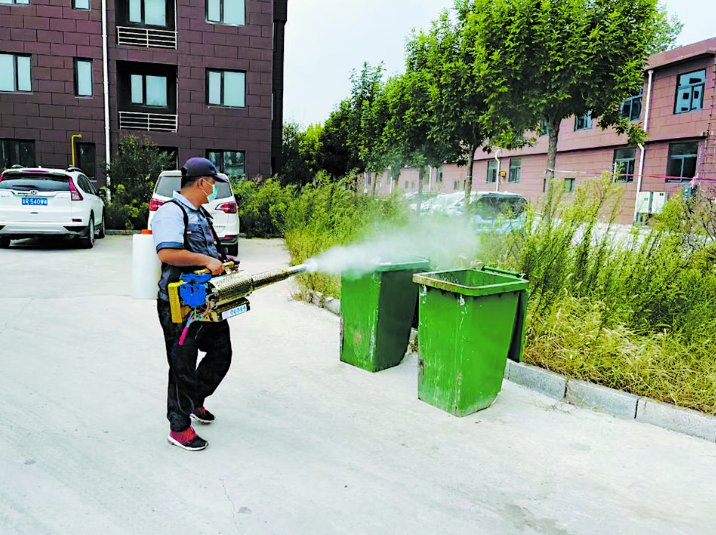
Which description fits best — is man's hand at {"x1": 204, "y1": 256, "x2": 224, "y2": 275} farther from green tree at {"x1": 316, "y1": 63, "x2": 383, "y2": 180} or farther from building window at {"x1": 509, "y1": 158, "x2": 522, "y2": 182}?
building window at {"x1": 509, "y1": 158, "x2": 522, "y2": 182}

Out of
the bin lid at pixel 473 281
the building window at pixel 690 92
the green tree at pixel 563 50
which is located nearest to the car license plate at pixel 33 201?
the bin lid at pixel 473 281

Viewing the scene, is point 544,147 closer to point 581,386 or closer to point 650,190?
point 650,190

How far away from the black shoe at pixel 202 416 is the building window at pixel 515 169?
36946 mm

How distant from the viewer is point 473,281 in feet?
15.4

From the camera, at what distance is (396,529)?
268 centimetres

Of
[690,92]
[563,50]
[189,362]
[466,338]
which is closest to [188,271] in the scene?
[189,362]

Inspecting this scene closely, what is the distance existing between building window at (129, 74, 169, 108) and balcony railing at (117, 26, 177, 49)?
1296 millimetres

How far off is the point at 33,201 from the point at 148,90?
1230cm

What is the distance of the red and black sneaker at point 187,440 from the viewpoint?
3383 millimetres

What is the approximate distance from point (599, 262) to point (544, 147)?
31.5 meters

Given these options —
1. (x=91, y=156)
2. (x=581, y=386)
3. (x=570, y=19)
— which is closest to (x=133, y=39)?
(x=91, y=156)

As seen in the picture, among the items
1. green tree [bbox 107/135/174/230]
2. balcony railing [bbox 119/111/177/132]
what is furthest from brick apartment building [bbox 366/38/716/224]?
balcony railing [bbox 119/111/177/132]

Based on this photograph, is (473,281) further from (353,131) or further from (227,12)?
(353,131)

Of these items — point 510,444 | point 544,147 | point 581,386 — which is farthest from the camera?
point 544,147
